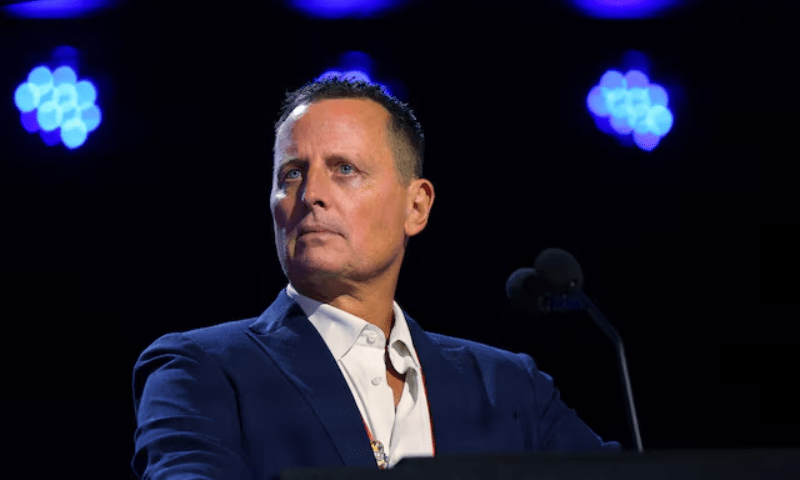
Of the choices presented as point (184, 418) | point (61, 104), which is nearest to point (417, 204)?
point (184, 418)

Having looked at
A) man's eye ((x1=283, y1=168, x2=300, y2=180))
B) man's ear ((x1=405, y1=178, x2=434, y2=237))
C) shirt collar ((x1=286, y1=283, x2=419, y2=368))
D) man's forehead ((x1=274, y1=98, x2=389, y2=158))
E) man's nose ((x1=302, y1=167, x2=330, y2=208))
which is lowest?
shirt collar ((x1=286, y1=283, x2=419, y2=368))

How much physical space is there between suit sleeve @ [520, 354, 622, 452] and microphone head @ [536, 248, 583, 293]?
0.40 m

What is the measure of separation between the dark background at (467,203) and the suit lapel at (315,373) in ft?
6.99

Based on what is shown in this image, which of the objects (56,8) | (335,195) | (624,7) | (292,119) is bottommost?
(335,195)

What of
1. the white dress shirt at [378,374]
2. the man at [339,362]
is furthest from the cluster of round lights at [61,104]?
the white dress shirt at [378,374]

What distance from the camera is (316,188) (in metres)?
1.91

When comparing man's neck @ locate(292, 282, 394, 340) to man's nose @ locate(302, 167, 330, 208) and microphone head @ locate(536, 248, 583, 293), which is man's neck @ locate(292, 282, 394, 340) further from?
microphone head @ locate(536, 248, 583, 293)

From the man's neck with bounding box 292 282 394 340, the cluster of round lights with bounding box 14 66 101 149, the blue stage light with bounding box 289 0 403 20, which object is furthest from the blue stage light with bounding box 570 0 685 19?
the man's neck with bounding box 292 282 394 340

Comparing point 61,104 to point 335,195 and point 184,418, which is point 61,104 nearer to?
point 335,195

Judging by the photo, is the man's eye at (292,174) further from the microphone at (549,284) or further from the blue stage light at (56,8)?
the blue stage light at (56,8)

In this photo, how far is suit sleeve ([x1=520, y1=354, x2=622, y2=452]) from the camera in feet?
6.53

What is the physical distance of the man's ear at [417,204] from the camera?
2.13 m

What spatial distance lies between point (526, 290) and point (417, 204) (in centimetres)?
47

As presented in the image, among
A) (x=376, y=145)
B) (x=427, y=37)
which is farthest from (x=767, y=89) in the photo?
(x=376, y=145)
